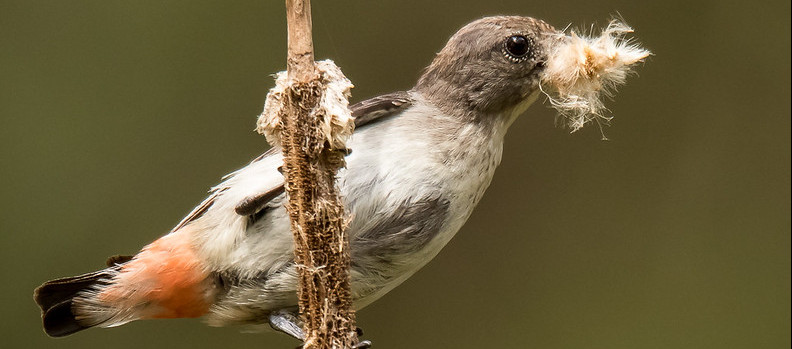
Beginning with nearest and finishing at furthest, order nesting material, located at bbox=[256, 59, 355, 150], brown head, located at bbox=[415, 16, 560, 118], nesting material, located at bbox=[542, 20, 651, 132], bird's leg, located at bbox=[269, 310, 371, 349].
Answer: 1. nesting material, located at bbox=[256, 59, 355, 150]
2. nesting material, located at bbox=[542, 20, 651, 132]
3. bird's leg, located at bbox=[269, 310, 371, 349]
4. brown head, located at bbox=[415, 16, 560, 118]

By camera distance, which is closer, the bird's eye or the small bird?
the small bird

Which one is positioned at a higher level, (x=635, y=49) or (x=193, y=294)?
(x=635, y=49)

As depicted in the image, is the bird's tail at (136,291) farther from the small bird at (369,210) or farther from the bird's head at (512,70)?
the bird's head at (512,70)

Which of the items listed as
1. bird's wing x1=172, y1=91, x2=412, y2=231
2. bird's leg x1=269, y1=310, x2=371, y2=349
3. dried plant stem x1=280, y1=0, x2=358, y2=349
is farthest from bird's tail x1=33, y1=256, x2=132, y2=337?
dried plant stem x1=280, y1=0, x2=358, y2=349

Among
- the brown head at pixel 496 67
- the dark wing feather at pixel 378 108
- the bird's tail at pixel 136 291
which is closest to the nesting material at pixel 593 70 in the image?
the brown head at pixel 496 67

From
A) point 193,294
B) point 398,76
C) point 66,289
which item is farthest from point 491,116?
point 398,76

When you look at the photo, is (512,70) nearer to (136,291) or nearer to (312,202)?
(312,202)

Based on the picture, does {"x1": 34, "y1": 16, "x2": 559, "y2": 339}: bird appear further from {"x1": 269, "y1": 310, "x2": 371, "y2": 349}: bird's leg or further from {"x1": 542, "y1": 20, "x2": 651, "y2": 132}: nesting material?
{"x1": 542, "y1": 20, "x2": 651, "y2": 132}: nesting material

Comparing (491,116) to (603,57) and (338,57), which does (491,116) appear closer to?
(603,57)
